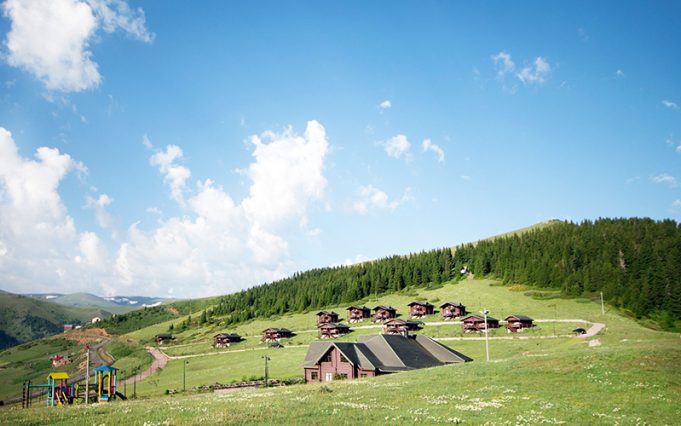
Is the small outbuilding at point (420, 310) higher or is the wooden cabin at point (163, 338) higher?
the small outbuilding at point (420, 310)

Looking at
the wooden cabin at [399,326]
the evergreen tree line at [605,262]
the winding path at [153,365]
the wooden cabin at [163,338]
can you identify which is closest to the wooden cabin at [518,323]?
the wooden cabin at [399,326]

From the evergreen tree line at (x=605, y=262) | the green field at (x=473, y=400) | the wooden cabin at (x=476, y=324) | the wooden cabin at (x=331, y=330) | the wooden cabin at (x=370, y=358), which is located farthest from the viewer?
the wooden cabin at (x=331, y=330)

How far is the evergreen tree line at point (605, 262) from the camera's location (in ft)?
387

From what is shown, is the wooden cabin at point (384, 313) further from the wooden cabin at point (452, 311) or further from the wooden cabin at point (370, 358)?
the wooden cabin at point (370, 358)

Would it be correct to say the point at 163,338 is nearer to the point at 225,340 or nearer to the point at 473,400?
the point at 225,340

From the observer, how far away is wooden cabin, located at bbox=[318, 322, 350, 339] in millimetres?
125794

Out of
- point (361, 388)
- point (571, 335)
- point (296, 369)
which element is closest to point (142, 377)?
point (296, 369)

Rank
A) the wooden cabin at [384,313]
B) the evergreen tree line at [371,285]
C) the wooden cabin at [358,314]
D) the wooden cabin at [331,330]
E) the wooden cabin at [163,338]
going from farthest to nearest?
the evergreen tree line at [371,285]
the wooden cabin at [163,338]
the wooden cabin at [358,314]
the wooden cabin at [384,313]
the wooden cabin at [331,330]

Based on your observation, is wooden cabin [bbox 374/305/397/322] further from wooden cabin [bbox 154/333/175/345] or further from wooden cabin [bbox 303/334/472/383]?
wooden cabin [bbox 154/333/175/345]

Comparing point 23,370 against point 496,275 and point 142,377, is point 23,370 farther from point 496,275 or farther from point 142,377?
point 496,275

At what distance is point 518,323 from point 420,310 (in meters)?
38.4

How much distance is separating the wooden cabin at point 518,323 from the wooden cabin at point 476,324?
19.1ft

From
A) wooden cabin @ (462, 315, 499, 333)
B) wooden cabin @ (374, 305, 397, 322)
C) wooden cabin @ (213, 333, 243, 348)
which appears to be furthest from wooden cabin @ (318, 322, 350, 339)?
wooden cabin @ (462, 315, 499, 333)

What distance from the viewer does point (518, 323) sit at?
334 feet
